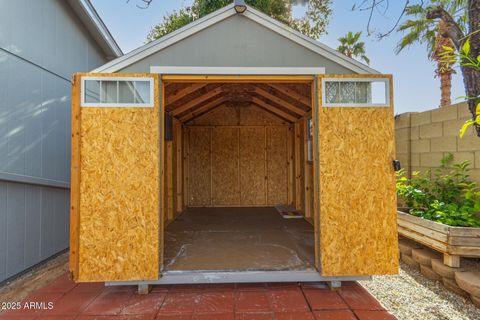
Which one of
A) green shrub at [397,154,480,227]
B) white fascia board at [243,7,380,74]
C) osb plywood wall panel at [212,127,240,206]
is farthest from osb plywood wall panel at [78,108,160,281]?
osb plywood wall panel at [212,127,240,206]

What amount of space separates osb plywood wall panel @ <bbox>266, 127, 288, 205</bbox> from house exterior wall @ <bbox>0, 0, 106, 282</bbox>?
16.3ft

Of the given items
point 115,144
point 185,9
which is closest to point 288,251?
point 115,144

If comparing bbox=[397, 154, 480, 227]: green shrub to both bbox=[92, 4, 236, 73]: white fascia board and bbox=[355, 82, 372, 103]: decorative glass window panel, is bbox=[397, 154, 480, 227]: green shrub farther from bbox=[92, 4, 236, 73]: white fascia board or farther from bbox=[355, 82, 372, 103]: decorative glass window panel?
bbox=[92, 4, 236, 73]: white fascia board

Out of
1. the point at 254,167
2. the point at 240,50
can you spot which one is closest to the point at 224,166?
the point at 254,167

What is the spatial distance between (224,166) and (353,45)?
8452mm

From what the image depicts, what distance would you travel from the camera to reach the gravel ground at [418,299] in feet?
8.71

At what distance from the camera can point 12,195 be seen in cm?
360

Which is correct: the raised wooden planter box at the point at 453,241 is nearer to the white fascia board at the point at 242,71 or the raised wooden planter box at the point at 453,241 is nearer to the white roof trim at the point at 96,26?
the white fascia board at the point at 242,71

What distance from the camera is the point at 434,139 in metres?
4.38

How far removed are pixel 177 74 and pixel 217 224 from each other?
11.3 ft

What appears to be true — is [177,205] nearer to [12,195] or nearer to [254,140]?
[254,140]

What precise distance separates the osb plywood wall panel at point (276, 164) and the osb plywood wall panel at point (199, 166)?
5.78 ft

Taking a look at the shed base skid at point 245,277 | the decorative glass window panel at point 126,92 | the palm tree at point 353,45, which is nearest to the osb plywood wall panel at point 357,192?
the shed base skid at point 245,277

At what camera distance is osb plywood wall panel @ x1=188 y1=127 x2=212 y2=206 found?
772cm
